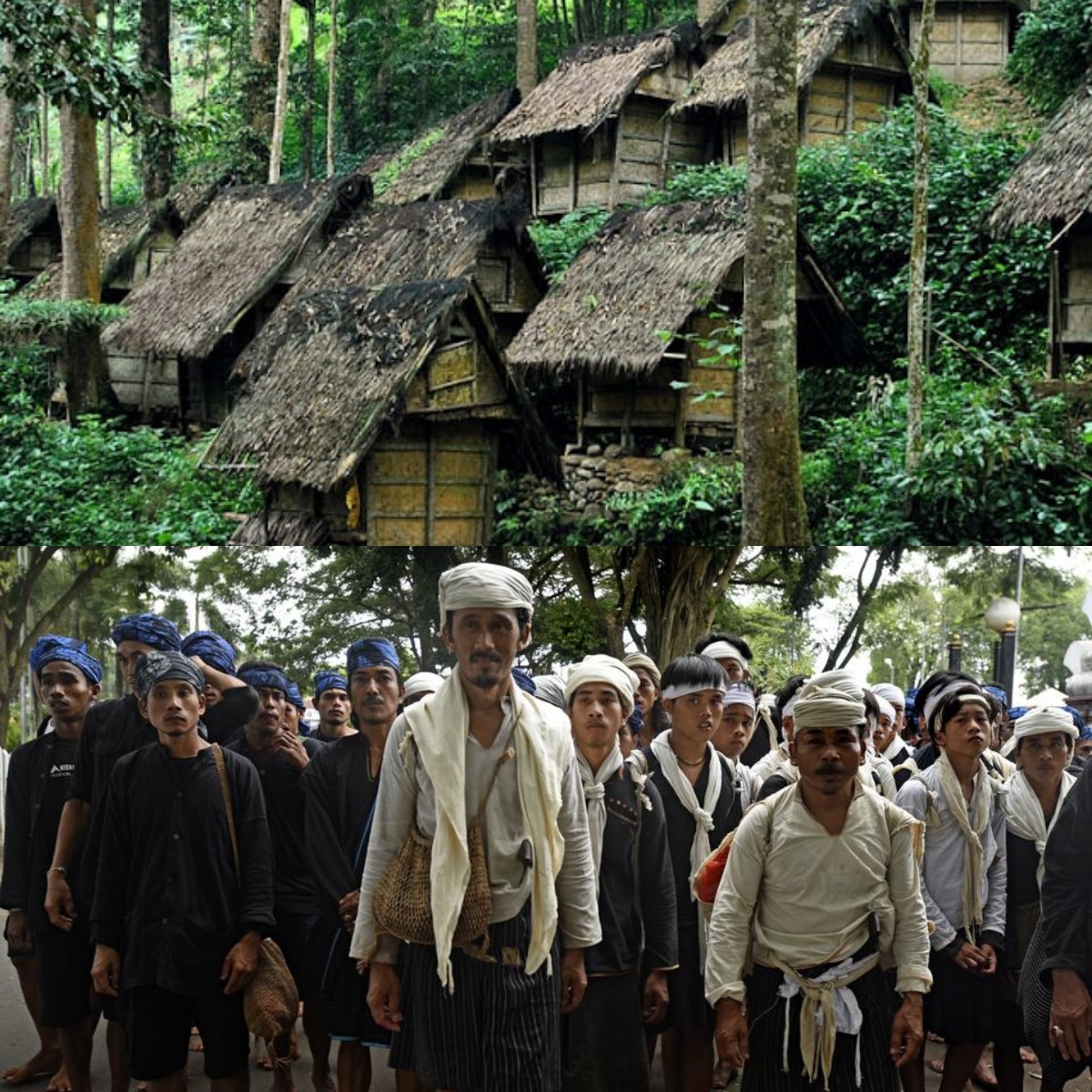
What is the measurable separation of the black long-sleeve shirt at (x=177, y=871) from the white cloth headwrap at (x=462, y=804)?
1.10 m

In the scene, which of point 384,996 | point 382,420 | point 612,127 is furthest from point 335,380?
point 384,996

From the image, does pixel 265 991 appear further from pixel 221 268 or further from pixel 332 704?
pixel 221 268

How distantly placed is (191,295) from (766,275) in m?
13.0

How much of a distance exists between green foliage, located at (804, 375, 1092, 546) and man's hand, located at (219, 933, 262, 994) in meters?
12.1

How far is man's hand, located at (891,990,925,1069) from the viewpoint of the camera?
437 centimetres

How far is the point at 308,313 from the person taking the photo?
19.0 m

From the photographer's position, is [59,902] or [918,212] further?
[918,212]

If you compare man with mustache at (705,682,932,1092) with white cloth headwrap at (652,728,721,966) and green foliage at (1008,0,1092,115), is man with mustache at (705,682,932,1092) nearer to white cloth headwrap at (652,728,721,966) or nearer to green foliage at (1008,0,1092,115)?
white cloth headwrap at (652,728,721,966)

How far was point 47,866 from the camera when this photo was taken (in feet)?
19.7

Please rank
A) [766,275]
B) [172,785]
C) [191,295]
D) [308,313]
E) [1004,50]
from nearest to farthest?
1. [172,785]
2. [766,275]
3. [308,313]
4. [191,295]
5. [1004,50]

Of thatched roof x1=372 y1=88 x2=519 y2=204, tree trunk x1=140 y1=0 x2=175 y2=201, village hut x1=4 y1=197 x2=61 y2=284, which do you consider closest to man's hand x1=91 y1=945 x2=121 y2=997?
thatched roof x1=372 y1=88 x2=519 y2=204

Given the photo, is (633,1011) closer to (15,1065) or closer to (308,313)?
(15,1065)

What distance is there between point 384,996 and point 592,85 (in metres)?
25.6

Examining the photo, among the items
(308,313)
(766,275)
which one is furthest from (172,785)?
(308,313)
